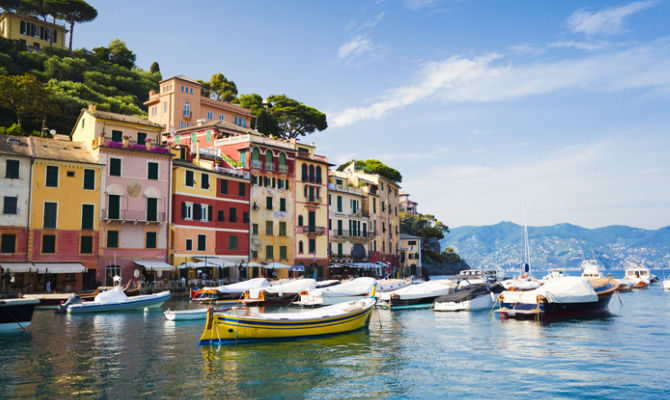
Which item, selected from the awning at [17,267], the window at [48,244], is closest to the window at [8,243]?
the awning at [17,267]

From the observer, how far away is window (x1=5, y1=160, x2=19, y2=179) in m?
37.8

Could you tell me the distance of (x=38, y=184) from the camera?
38.9 meters

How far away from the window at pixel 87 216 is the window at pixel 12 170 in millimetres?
5084

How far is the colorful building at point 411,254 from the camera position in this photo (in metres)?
86.9

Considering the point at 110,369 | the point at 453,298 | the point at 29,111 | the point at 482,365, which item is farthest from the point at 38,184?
the point at 482,365

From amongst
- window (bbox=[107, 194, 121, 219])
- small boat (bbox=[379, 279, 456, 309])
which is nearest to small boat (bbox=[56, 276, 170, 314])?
window (bbox=[107, 194, 121, 219])

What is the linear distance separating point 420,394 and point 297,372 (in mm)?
3983

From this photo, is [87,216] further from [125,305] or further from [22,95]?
[22,95]

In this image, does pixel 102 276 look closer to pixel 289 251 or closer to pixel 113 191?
pixel 113 191

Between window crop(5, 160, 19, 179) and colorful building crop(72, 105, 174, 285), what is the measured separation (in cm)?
584

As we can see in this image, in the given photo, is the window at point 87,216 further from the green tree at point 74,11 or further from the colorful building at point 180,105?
the green tree at point 74,11

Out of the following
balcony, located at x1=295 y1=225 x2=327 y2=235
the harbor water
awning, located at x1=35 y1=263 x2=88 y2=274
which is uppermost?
balcony, located at x1=295 y1=225 x2=327 y2=235

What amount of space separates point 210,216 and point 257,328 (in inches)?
1210

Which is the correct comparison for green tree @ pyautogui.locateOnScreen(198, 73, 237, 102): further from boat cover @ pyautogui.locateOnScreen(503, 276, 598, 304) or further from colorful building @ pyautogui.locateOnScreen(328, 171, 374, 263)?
boat cover @ pyautogui.locateOnScreen(503, 276, 598, 304)
